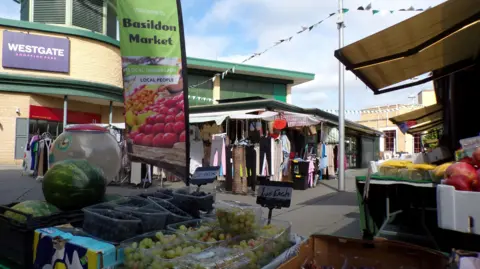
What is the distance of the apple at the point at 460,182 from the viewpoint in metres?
2.06

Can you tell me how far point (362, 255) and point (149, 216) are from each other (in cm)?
135

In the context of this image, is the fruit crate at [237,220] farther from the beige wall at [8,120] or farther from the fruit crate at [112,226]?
the beige wall at [8,120]

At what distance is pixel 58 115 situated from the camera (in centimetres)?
2064

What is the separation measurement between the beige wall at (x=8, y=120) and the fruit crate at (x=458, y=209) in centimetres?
2187

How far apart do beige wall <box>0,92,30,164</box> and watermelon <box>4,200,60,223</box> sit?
1979 centimetres

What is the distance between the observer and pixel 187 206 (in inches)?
108

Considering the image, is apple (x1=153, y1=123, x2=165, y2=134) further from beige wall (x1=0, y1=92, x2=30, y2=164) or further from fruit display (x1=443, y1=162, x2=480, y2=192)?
beige wall (x1=0, y1=92, x2=30, y2=164)

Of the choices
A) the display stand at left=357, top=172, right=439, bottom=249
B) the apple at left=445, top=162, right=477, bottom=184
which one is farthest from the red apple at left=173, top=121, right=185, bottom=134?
the apple at left=445, top=162, right=477, bottom=184

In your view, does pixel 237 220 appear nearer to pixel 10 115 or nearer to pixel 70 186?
pixel 70 186

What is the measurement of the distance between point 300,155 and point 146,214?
1148cm

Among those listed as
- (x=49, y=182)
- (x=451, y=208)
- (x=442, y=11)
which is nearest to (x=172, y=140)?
(x=49, y=182)

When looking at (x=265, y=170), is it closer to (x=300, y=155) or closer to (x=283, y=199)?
(x=300, y=155)

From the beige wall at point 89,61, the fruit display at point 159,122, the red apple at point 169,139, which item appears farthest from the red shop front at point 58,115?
the red apple at point 169,139

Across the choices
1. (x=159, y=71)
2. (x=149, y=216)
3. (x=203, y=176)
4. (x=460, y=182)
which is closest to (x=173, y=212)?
(x=149, y=216)
